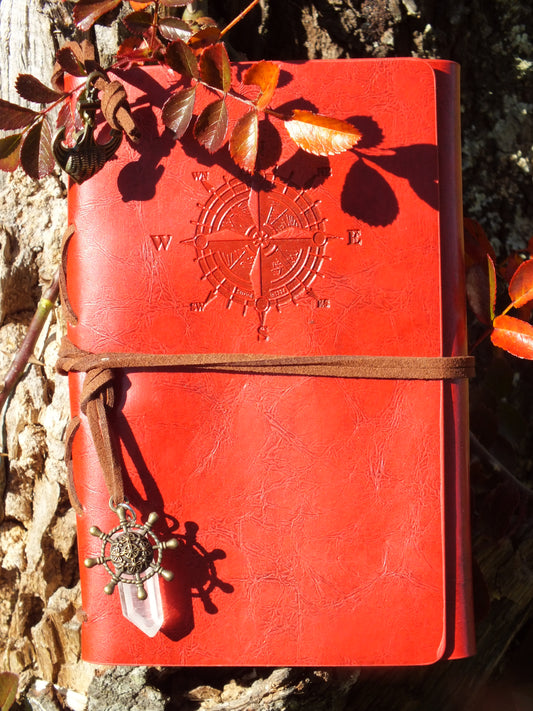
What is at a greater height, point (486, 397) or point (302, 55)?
point (302, 55)

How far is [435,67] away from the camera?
1.26 meters

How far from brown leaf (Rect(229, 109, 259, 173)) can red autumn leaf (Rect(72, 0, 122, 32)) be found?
1.16ft

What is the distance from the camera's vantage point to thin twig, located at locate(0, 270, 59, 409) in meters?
1.54

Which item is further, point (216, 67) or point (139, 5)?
point (139, 5)

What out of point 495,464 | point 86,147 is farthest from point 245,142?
point 495,464

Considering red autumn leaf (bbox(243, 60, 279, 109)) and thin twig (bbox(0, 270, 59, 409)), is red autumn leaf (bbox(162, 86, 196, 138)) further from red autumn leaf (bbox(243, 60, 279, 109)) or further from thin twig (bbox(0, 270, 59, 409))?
thin twig (bbox(0, 270, 59, 409))

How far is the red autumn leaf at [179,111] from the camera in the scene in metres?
1.19

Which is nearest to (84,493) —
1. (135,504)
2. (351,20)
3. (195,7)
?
(135,504)

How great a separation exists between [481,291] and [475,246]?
11cm

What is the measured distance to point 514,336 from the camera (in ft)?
4.32

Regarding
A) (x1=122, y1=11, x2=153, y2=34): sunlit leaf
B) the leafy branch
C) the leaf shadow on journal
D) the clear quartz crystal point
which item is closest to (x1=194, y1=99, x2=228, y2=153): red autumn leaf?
the leafy branch

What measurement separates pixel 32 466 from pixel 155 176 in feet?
2.47

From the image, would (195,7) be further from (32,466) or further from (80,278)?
(32,466)

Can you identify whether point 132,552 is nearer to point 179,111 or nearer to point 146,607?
point 146,607
